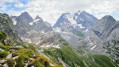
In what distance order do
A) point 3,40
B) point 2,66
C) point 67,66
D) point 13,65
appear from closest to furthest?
point 2,66
point 13,65
point 3,40
point 67,66

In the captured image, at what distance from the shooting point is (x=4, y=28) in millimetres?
164500

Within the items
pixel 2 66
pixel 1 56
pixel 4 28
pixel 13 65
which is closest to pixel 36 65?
pixel 13 65

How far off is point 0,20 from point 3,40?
16154 cm

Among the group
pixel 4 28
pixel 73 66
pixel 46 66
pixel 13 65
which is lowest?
pixel 73 66

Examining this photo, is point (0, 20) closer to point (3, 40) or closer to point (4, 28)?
point (4, 28)

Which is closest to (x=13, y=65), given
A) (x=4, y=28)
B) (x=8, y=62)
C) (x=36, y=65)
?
(x=8, y=62)

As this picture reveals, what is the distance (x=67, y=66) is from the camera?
136625mm

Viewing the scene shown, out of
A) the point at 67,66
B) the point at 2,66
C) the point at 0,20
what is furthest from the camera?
the point at 0,20

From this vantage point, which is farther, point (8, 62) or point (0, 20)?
point (0, 20)

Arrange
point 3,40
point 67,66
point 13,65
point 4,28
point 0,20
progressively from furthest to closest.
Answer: point 0,20, point 4,28, point 67,66, point 3,40, point 13,65

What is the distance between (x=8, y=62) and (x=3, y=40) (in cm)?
2274

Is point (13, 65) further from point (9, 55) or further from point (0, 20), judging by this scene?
point (0, 20)

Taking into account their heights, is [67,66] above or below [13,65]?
below

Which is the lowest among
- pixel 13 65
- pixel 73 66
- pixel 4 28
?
pixel 73 66
